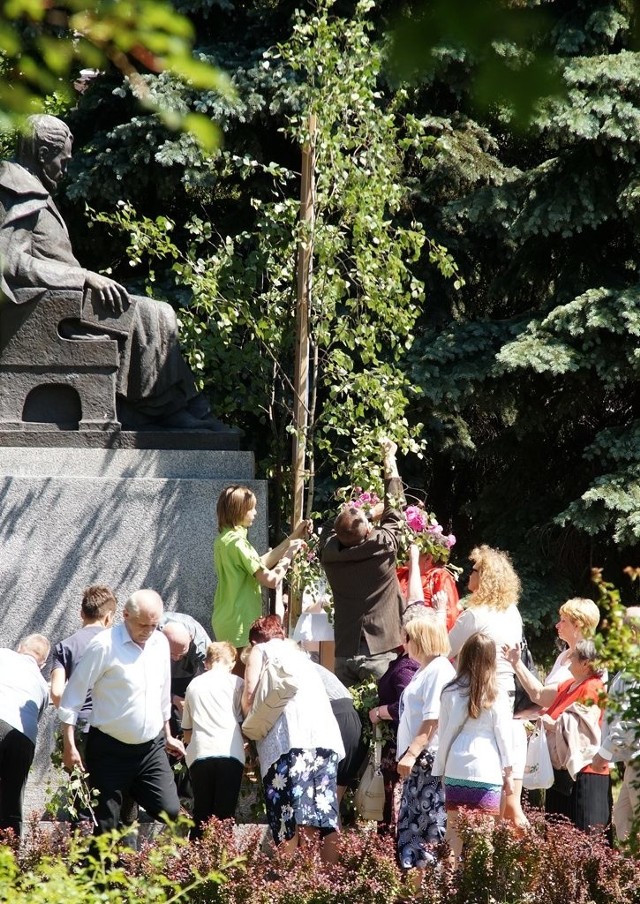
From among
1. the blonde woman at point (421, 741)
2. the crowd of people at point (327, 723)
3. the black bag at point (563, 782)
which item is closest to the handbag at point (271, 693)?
the crowd of people at point (327, 723)

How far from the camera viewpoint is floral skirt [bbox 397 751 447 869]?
6086 millimetres

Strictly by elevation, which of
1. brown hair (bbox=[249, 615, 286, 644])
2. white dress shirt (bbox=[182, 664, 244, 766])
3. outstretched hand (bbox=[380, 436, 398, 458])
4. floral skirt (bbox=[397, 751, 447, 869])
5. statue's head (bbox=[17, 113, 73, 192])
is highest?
statue's head (bbox=[17, 113, 73, 192])

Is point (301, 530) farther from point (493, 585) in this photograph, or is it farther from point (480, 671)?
point (480, 671)

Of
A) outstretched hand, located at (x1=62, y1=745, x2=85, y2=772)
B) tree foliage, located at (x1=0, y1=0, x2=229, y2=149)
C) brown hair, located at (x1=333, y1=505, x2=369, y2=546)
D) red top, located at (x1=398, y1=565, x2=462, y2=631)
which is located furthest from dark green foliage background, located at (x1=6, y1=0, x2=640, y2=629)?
tree foliage, located at (x1=0, y1=0, x2=229, y2=149)

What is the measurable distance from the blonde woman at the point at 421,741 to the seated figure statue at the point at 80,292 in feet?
10.1

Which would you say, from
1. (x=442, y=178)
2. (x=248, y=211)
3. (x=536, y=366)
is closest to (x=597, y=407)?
(x=536, y=366)

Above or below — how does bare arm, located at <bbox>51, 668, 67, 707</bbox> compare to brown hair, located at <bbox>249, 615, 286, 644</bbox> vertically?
below

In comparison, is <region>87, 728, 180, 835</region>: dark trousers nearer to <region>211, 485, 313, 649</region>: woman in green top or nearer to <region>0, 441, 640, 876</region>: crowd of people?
<region>0, 441, 640, 876</region>: crowd of people

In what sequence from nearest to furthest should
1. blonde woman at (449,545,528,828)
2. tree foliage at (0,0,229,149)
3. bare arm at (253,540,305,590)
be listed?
tree foliage at (0,0,229,149), blonde woman at (449,545,528,828), bare arm at (253,540,305,590)

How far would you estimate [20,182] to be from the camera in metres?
8.86

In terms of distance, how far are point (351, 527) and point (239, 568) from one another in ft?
2.79

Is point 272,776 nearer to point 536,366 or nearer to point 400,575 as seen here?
point 400,575

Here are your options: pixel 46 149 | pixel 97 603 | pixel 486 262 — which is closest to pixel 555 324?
pixel 486 262

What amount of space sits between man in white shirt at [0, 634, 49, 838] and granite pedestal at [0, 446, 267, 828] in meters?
1.67
